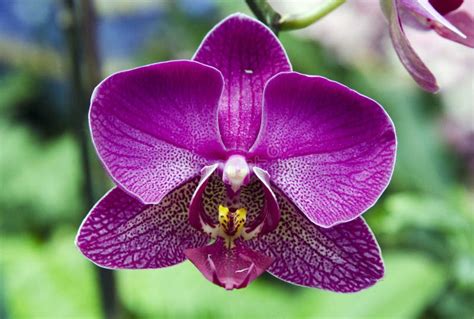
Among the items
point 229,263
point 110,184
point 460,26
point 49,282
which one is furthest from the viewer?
point 110,184

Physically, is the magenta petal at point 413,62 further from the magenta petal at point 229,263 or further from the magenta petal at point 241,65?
the magenta petal at point 229,263

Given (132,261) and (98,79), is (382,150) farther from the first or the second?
(98,79)

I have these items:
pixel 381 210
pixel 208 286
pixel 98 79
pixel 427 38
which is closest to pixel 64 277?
pixel 208 286

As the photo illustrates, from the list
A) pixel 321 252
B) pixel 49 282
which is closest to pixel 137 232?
pixel 321 252

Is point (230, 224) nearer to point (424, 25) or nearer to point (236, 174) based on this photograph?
point (236, 174)

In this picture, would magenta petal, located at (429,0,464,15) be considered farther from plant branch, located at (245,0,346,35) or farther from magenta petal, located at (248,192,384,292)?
magenta petal, located at (248,192,384,292)

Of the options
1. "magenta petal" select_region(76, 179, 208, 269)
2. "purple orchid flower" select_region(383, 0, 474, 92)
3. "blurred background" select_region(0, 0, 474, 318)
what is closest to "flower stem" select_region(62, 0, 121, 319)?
"blurred background" select_region(0, 0, 474, 318)

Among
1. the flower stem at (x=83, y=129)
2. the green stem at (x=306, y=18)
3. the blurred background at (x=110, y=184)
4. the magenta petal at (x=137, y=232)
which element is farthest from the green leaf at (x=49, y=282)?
the green stem at (x=306, y=18)
